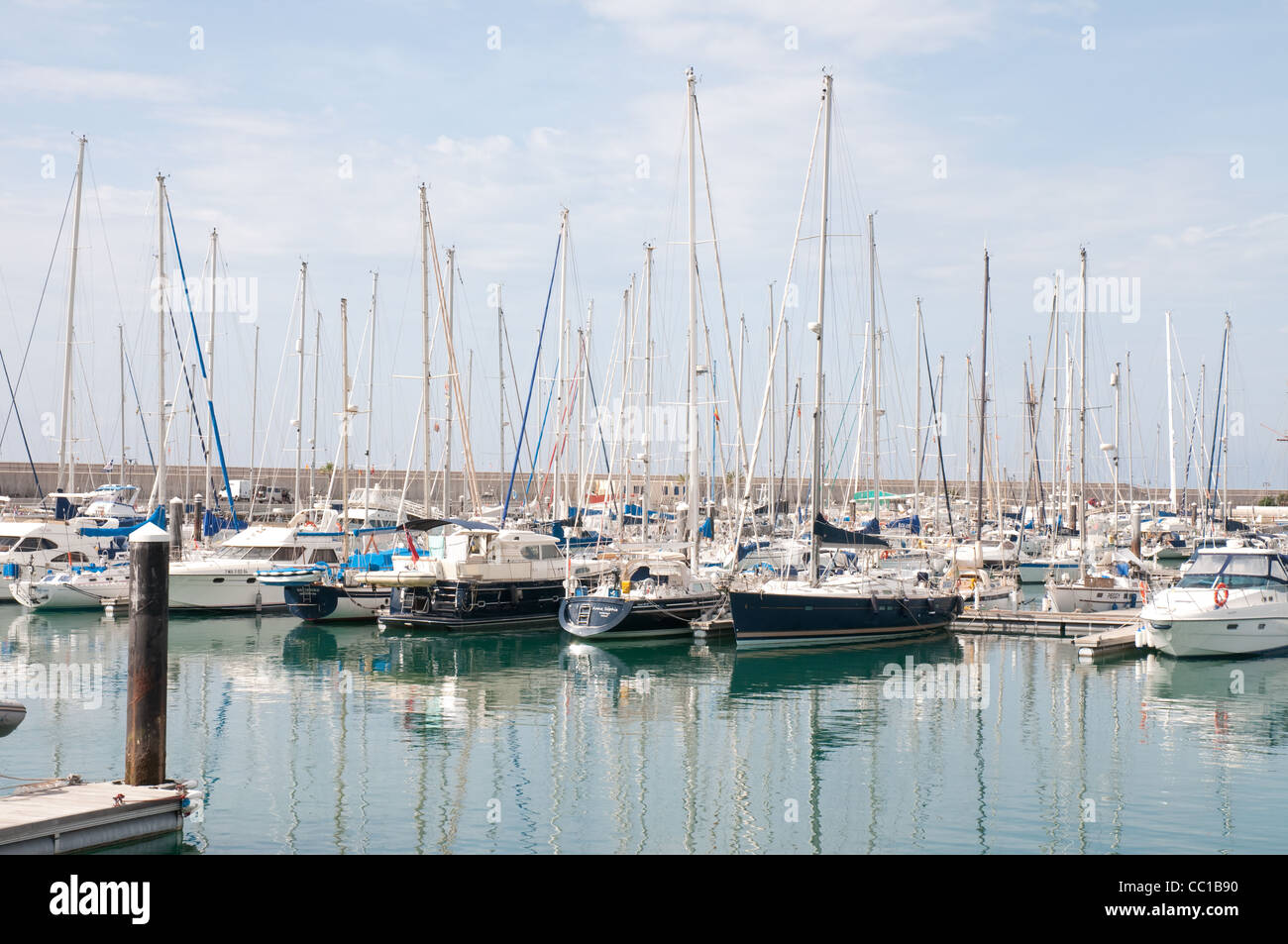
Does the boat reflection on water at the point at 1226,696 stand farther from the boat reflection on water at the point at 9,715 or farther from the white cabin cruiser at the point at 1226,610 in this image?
the boat reflection on water at the point at 9,715

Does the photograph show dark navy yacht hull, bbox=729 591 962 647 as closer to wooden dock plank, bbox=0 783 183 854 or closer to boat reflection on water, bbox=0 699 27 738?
boat reflection on water, bbox=0 699 27 738

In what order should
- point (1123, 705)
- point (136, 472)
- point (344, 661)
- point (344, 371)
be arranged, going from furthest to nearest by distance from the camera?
point (136, 472) → point (344, 371) → point (344, 661) → point (1123, 705)

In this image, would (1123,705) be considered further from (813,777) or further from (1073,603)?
(1073,603)

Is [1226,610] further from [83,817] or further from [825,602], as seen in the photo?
[83,817]

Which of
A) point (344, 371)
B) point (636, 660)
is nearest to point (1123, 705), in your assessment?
point (636, 660)

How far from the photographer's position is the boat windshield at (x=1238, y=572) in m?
28.3

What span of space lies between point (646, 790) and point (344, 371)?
2844 cm

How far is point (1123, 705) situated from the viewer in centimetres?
2317

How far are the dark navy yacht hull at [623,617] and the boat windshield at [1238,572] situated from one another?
41.2ft

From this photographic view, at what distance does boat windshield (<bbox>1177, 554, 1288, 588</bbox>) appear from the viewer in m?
28.3

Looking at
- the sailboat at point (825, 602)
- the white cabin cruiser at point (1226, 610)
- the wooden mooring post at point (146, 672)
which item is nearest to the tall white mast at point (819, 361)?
the sailboat at point (825, 602)

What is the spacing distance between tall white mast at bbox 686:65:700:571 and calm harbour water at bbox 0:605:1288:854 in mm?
3364

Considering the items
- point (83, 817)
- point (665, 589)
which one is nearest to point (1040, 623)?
point (665, 589)
